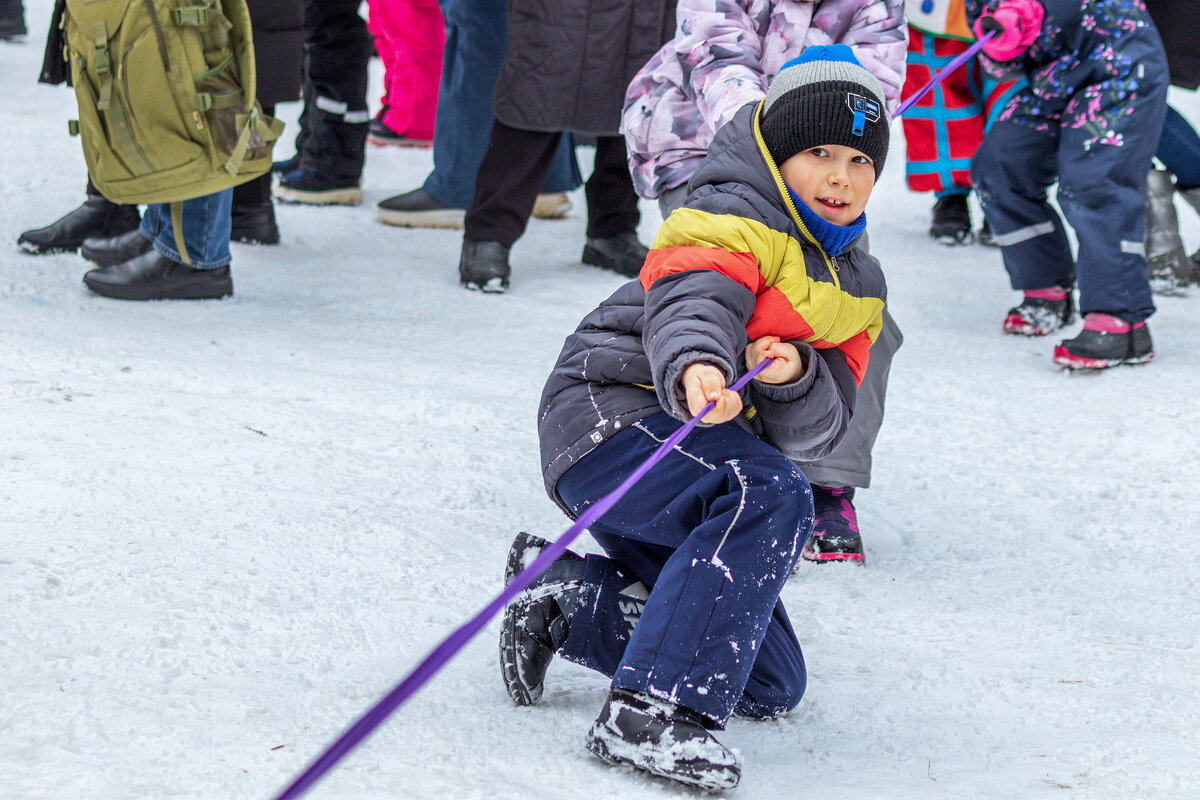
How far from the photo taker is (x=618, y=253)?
4.55 meters

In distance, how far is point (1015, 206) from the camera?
3.90 m

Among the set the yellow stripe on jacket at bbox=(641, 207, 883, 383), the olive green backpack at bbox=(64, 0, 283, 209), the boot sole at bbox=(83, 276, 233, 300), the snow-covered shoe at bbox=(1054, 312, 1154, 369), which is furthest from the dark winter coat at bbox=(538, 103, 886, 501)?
the boot sole at bbox=(83, 276, 233, 300)

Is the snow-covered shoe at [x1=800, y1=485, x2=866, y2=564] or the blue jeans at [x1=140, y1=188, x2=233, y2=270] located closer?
the snow-covered shoe at [x1=800, y1=485, x2=866, y2=564]

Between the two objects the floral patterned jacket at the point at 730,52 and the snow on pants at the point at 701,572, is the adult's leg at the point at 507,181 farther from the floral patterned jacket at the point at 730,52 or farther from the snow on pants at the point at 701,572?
the snow on pants at the point at 701,572

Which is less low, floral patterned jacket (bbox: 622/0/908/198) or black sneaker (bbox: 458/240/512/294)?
floral patterned jacket (bbox: 622/0/908/198)

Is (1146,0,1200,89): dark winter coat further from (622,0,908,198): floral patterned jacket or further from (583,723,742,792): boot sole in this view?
(583,723,742,792): boot sole

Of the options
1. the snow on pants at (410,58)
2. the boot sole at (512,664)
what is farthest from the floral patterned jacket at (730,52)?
the snow on pants at (410,58)

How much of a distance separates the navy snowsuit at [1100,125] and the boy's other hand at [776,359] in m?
2.22

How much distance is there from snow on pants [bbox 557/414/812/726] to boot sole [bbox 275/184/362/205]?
3.54 m

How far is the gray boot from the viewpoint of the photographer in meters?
4.43

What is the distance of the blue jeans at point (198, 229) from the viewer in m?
3.59

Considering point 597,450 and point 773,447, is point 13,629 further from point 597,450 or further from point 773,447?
point 773,447

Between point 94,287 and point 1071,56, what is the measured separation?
8.79 ft

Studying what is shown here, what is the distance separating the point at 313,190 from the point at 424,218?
1.55ft
